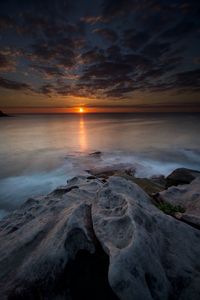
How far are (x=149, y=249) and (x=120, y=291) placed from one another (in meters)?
0.77

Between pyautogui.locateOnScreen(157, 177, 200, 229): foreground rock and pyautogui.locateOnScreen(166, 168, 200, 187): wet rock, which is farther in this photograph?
pyautogui.locateOnScreen(166, 168, 200, 187): wet rock

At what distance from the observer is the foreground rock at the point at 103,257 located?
2.47 meters

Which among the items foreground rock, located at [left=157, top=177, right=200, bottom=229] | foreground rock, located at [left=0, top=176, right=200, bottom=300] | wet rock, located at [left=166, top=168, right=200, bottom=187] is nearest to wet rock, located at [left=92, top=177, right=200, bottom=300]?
foreground rock, located at [left=0, top=176, right=200, bottom=300]

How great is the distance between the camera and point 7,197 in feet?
31.3

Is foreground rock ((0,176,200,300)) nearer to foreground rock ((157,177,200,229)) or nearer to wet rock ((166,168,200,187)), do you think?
foreground rock ((157,177,200,229))

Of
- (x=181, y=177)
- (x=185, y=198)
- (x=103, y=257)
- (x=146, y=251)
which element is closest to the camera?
(x=146, y=251)

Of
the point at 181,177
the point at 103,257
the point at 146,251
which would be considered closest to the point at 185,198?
the point at 146,251

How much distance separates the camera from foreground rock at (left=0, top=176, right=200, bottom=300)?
8.10 ft

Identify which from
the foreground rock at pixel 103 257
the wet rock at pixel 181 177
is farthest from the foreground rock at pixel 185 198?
the wet rock at pixel 181 177

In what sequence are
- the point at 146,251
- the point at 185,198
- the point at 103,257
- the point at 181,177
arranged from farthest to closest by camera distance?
the point at 181,177 → the point at 185,198 → the point at 103,257 → the point at 146,251

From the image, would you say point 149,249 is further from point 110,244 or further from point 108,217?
Result: point 108,217

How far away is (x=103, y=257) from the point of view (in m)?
2.99

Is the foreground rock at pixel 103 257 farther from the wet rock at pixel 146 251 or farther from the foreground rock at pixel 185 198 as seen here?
the foreground rock at pixel 185 198

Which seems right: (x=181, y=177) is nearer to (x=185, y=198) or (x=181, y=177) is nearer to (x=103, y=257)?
(x=185, y=198)
